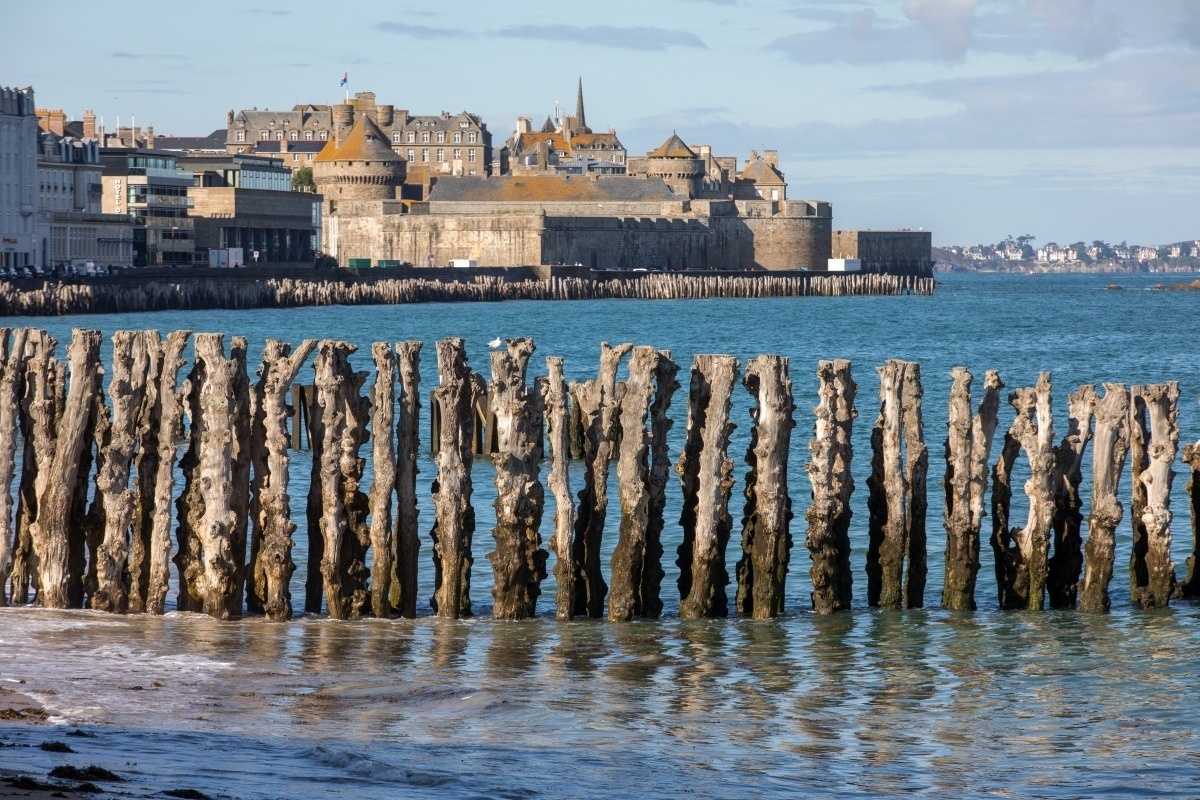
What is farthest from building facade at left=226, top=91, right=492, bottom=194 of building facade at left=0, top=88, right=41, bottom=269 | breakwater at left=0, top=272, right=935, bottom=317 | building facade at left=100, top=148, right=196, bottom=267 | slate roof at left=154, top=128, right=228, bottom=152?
building facade at left=0, top=88, right=41, bottom=269

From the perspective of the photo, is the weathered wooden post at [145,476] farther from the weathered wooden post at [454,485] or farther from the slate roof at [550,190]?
the slate roof at [550,190]

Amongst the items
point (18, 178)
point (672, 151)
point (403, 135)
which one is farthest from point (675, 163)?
point (18, 178)

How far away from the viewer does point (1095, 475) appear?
13.1m

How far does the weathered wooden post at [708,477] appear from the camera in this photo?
1276 cm

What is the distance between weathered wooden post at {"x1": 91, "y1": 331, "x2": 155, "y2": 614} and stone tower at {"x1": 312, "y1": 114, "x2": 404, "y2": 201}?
116715 millimetres

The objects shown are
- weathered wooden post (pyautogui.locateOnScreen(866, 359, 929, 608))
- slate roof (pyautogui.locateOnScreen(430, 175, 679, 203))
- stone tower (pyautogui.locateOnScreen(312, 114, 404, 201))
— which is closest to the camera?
weathered wooden post (pyautogui.locateOnScreen(866, 359, 929, 608))

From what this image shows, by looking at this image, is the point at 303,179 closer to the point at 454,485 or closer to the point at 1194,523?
the point at 454,485

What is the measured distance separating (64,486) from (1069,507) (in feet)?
24.2

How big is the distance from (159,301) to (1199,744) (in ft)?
235

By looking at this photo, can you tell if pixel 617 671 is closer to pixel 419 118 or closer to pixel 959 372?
pixel 959 372

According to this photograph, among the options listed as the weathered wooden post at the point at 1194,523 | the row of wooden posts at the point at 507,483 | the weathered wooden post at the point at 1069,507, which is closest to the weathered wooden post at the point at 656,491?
the row of wooden posts at the point at 507,483

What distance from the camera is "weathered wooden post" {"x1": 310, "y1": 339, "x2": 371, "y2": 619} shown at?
12797 millimetres

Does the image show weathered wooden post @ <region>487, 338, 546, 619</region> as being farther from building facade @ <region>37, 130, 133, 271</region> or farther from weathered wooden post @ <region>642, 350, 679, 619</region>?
building facade @ <region>37, 130, 133, 271</region>

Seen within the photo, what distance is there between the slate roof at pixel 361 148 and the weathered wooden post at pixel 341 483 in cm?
11782
